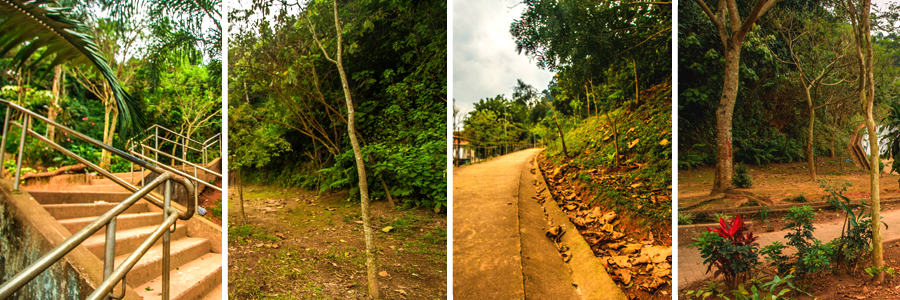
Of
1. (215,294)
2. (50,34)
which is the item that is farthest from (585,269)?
(50,34)

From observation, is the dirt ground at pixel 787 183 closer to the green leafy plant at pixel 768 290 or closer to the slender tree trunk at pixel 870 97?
the slender tree trunk at pixel 870 97

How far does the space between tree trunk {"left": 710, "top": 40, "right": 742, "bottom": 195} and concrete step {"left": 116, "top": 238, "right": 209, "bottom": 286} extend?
146 inches

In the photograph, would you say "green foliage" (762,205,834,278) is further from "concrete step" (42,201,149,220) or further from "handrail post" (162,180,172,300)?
"concrete step" (42,201,149,220)

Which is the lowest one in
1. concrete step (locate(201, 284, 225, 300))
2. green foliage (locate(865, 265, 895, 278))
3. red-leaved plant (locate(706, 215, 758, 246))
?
concrete step (locate(201, 284, 225, 300))

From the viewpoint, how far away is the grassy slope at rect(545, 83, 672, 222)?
133 cm

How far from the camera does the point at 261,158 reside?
1977 millimetres

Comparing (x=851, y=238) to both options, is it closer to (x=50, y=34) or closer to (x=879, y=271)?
(x=879, y=271)

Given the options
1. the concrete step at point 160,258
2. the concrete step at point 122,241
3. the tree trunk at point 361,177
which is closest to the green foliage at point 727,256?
the tree trunk at point 361,177

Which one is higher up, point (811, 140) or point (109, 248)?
point (811, 140)

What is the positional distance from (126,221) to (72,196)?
56 cm

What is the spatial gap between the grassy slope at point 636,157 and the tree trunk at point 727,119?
A: 2.05 feet

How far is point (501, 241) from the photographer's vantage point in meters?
1.39

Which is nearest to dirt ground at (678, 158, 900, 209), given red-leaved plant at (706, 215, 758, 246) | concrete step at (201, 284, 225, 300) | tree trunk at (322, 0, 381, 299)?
red-leaved plant at (706, 215, 758, 246)

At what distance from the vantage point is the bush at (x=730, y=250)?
1556 mm
